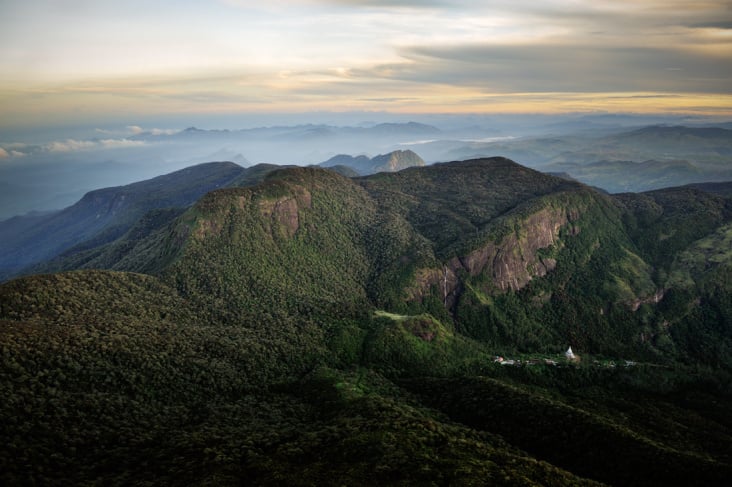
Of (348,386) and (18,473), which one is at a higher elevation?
(18,473)

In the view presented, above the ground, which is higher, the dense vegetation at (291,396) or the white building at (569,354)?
the dense vegetation at (291,396)

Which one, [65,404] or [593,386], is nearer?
[65,404]

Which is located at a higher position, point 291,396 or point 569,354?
point 291,396

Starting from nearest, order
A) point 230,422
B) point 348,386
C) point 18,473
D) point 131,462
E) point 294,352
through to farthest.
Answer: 1. point 18,473
2. point 131,462
3. point 230,422
4. point 348,386
5. point 294,352

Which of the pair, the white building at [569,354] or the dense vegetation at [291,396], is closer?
the dense vegetation at [291,396]

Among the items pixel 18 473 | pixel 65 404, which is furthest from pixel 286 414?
pixel 18 473

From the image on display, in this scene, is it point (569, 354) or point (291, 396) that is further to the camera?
point (569, 354)

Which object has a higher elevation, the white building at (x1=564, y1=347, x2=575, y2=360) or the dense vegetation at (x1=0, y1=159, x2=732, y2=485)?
the dense vegetation at (x1=0, y1=159, x2=732, y2=485)

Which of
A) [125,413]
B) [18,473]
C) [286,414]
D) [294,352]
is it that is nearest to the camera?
[18,473]

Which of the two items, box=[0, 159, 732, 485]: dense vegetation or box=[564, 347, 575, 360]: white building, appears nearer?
box=[0, 159, 732, 485]: dense vegetation

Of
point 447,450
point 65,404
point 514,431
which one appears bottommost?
point 514,431

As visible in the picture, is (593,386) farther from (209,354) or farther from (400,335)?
(209,354)
